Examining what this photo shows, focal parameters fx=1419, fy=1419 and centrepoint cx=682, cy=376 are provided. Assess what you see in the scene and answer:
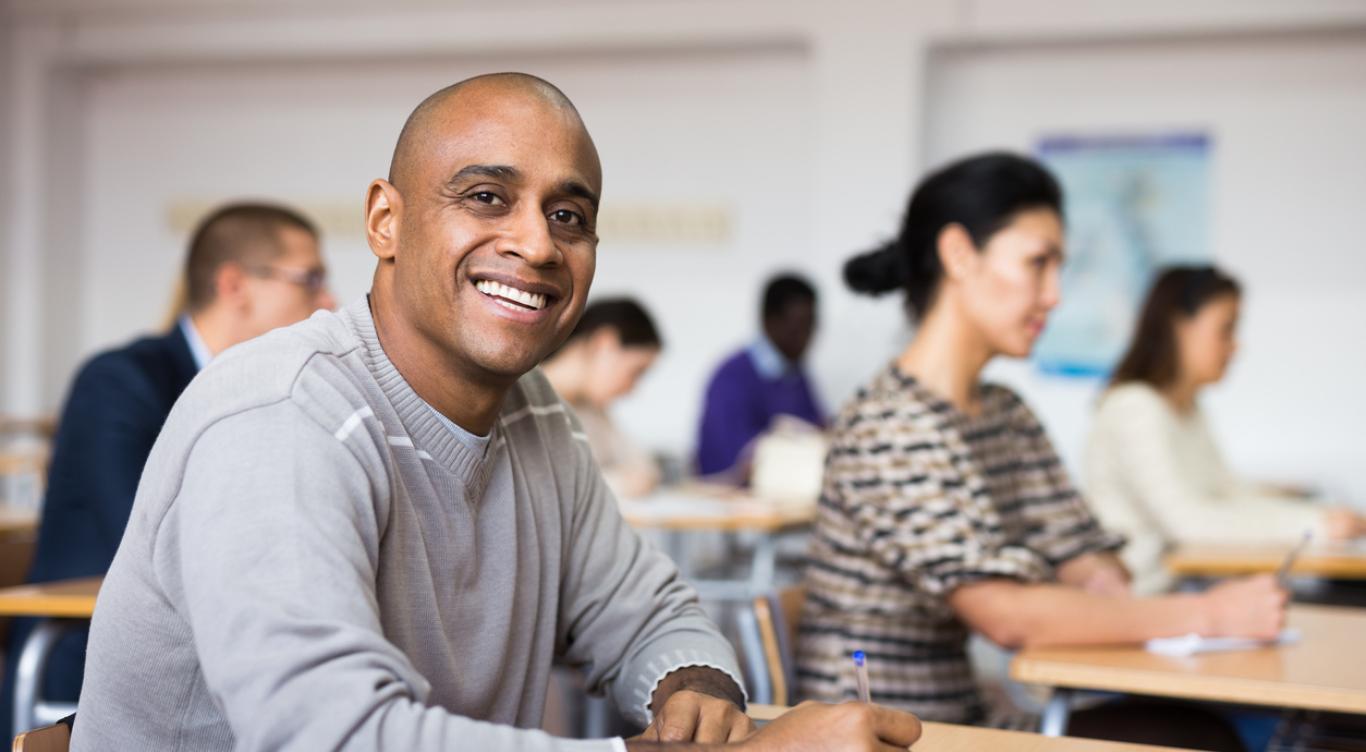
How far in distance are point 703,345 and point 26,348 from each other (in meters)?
3.67

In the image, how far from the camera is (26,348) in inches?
300

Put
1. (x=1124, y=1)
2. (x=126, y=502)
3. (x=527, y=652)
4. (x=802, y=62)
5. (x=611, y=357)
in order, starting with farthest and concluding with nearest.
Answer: (x=802, y=62) < (x=1124, y=1) < (x=611, y=357) < (x=126, y=502) < (x=527, y=652)

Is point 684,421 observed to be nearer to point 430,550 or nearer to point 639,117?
point 639,117

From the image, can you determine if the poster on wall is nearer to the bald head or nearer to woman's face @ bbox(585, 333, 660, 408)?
woman's face @ bbox(585, 333, 660, 408)

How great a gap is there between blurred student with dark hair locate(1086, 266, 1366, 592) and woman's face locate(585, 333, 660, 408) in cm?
160

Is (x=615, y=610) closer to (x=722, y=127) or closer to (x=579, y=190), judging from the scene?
(x=579, y=190)

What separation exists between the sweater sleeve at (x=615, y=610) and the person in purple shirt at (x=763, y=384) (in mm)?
4087

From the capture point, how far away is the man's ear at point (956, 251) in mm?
2238

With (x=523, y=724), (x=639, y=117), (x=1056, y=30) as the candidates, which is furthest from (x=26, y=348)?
(x=523, y=724)

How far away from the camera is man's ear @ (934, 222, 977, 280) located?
2.24m

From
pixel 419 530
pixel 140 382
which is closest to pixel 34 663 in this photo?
pixel 140 382

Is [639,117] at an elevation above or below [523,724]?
above

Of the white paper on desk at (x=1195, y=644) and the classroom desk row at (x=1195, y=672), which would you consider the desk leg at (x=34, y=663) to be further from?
the white paper on desk at (x=1195, y=644)

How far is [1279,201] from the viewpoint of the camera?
6.19 m
